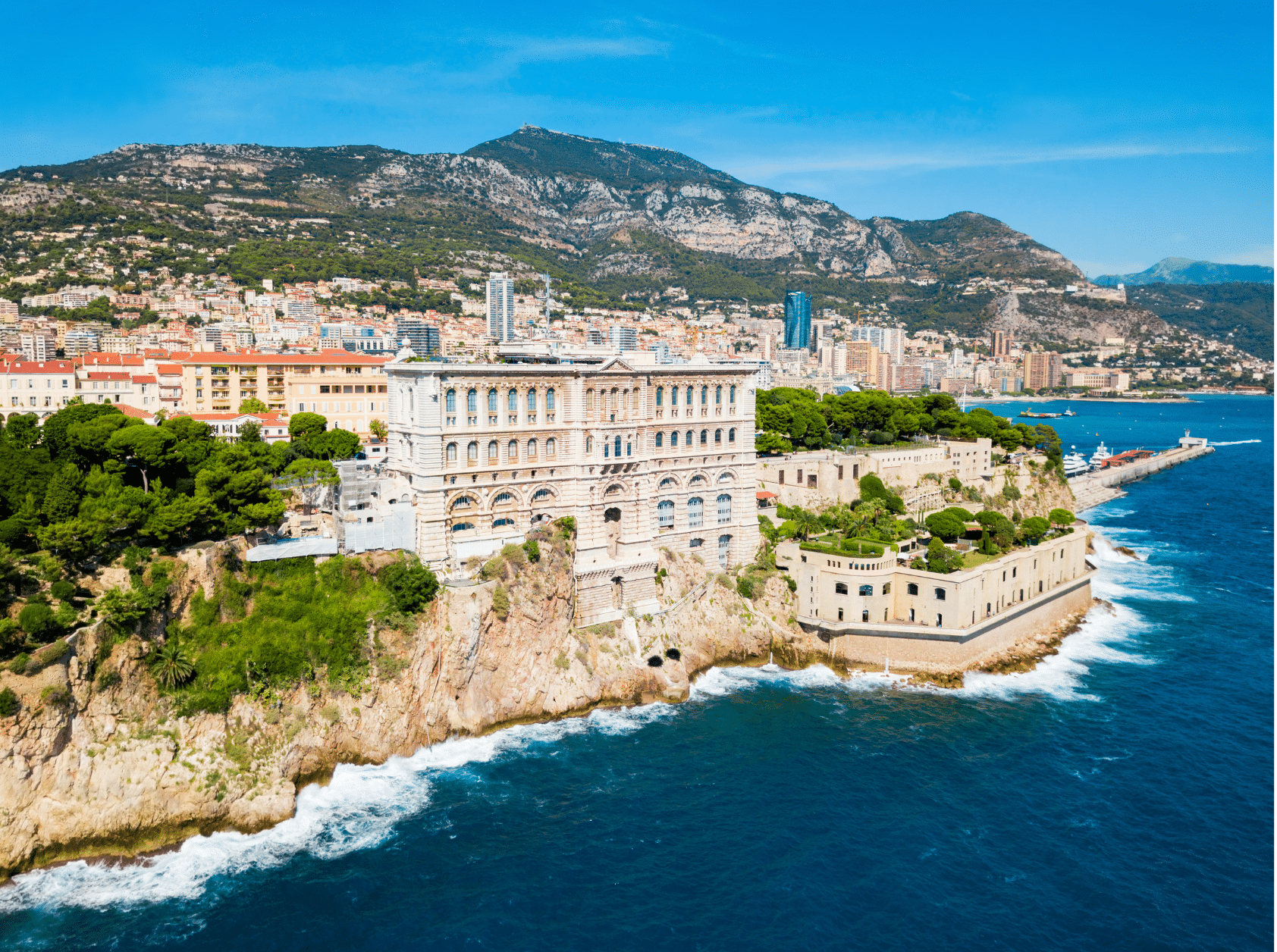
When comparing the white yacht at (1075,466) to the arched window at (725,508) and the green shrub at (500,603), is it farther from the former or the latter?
the green shrub at (500,603)

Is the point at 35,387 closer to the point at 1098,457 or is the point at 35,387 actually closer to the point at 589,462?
the point at 589,462

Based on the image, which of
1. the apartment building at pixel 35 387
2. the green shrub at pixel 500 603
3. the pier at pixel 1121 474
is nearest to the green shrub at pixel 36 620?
the green shrub at pixel 500 603

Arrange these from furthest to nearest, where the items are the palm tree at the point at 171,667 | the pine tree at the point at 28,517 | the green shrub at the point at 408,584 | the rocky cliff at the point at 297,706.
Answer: the green shrub at the point at 408,584, the pine tree at the point at 28,517, the palm tree at the point at 171,667, the rocky cliff at the point at 297,706

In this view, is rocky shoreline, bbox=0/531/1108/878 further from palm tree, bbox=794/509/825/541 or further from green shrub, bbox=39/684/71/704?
palm tree, bbox=794/509/825/541

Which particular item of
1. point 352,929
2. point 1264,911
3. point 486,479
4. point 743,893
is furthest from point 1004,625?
point 352,929

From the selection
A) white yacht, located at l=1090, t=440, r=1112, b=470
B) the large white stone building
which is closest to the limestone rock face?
the large white stone building

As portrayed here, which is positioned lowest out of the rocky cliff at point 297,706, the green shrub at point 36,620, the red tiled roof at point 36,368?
the rocky cliff at point 297,706
